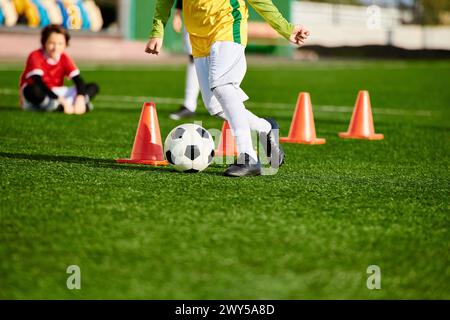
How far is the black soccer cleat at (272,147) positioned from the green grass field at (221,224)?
0.08 m

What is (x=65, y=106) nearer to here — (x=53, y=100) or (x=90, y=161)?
(x=53, y=100)

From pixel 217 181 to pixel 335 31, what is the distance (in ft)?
140

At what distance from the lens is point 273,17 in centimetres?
553

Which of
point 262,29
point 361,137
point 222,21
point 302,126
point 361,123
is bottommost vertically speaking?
point 222,21

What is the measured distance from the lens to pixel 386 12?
52.7 meters

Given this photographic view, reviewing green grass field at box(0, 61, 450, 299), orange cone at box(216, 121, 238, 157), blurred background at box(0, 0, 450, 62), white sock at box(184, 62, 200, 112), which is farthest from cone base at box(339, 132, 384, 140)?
blurred background at box(0, 0, 450, 62)

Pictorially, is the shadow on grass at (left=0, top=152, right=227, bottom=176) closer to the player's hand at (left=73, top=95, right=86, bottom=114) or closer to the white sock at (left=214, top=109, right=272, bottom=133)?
the white sock at (left=214, top=109, right=272, bottom=133)

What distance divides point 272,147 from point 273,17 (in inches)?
35.6

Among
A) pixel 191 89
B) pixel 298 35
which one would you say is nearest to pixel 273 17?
pixel 298 35

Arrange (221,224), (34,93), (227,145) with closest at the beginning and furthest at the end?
1. (221,224)
2. (227,145)
3. (34,93)

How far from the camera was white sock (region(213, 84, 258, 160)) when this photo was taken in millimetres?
5516

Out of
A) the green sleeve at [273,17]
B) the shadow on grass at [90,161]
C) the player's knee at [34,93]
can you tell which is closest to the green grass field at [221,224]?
the shadow on grass at [90,161]
